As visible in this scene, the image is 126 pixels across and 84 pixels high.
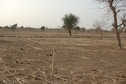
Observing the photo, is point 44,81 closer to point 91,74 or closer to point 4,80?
point 4,80

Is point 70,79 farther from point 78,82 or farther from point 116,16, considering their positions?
point 116,16

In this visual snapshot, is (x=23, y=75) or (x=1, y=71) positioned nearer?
(x=23, y=75)

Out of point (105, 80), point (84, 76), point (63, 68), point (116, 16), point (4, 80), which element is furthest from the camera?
point (116, 16)

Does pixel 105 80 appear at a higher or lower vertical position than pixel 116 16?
lower

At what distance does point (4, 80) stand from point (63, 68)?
3126 mm

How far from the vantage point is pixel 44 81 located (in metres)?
7.48

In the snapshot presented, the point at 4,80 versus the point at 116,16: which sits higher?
the point at 116,16

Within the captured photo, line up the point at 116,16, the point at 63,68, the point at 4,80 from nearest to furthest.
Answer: the point at 4,80, the point at 63,68, the point at 116,16

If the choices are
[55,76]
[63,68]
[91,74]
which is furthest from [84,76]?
[63,68]

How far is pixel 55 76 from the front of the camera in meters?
8.27

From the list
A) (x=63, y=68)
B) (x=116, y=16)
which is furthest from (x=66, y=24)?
(x=63, y=68)

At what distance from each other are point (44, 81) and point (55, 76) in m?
0.86

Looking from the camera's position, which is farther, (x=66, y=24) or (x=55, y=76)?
(x=66, y=24)

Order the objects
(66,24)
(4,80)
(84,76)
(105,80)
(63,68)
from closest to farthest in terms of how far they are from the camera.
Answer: (4,80), (105,80), (84,76), (63,68), (66,24)
